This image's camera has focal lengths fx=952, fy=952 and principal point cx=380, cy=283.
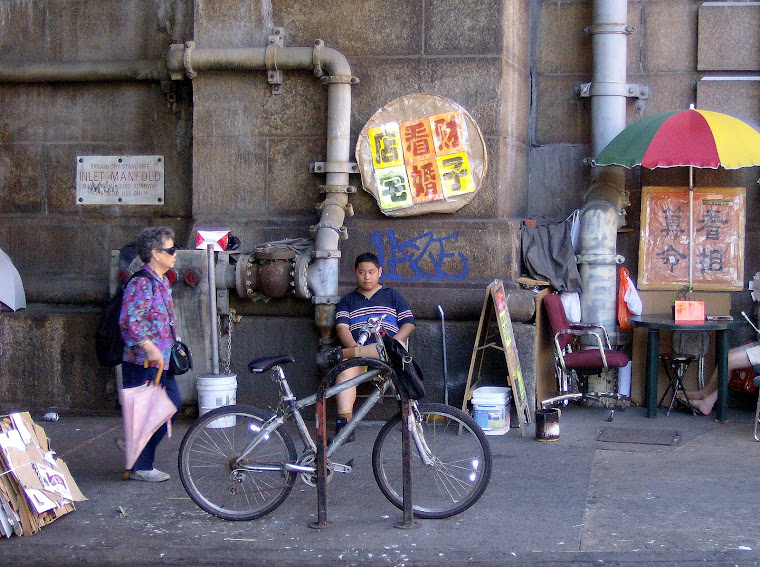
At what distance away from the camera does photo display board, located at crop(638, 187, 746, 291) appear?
817 centimetres

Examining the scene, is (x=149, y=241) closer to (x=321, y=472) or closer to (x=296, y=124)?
(x=321, y=472)

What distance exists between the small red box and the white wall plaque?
4.56m

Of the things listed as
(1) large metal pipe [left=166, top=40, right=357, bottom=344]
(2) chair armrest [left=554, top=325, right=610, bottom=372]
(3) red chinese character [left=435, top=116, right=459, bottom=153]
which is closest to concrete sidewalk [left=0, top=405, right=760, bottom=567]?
(2) chair armrest [left=554, top=325, right=610, bottom=372]

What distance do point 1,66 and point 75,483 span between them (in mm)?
4469

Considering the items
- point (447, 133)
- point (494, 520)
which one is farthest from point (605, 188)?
point (494, 520)

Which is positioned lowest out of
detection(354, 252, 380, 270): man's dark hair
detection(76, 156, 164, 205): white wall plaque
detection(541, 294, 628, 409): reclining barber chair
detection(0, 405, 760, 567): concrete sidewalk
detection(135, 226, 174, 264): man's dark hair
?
detection(0, 405, 760, 567): concrete sidewalk

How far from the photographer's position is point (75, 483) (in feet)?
19.1

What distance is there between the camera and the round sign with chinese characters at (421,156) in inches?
300

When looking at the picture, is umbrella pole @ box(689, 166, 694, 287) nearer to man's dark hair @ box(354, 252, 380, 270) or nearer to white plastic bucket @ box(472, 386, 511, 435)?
white plastic bucket @ box(472, 386, 511, 435)

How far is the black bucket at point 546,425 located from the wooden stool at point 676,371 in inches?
56.1

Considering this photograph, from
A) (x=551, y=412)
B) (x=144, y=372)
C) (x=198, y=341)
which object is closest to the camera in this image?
(x=144, y=372)

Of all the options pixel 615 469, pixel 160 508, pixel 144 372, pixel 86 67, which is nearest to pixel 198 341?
pixel 144 372

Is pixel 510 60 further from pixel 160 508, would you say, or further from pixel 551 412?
pixel 160 508

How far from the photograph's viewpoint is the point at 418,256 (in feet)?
25.2
